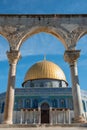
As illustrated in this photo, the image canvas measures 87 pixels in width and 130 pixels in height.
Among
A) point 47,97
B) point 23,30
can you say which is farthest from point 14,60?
point 47,97

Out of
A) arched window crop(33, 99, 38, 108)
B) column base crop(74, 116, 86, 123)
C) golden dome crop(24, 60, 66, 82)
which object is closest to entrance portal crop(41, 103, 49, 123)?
arched window crop(33, 99, 38, 108)

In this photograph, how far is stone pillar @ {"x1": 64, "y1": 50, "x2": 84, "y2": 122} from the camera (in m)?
11.8

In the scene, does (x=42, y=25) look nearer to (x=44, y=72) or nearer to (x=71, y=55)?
(x=71, y=55)

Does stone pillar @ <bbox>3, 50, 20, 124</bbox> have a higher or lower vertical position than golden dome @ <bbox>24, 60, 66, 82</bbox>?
lower

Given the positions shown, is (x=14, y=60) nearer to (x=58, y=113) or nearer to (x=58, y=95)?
(x=58, y=113)

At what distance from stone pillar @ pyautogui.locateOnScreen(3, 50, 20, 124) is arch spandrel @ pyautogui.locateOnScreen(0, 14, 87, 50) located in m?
0.77

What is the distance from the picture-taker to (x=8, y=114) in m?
11.9

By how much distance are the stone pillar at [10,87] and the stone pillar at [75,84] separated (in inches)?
127

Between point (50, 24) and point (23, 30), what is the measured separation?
1.92 m

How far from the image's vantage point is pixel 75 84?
41.5ft

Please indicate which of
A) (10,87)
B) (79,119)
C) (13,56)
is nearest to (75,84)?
(79,119)

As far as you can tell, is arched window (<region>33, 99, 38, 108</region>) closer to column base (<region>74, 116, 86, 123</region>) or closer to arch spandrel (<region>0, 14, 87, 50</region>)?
arch spandrel (<region>0, 14, 87, 50</region>)

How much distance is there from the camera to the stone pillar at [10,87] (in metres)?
11.9

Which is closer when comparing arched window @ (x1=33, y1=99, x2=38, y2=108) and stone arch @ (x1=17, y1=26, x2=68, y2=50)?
stone arch @ (x1=17, y1=26, x2=68, y2=50)
